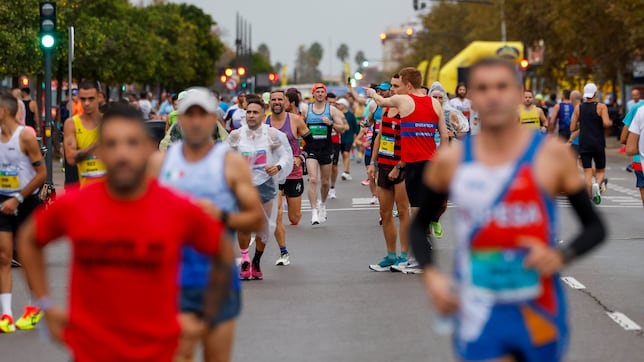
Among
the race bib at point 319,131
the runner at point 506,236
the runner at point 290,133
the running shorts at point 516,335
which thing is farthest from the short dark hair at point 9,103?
the race bib at point 319,131

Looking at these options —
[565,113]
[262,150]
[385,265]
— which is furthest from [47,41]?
[565,113]

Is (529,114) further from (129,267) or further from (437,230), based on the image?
(129,267)

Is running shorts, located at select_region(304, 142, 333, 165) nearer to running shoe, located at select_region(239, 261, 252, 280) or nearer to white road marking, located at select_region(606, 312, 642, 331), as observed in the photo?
running shoe, located at select_region(239, 261, 252, 280)

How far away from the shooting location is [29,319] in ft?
33.7

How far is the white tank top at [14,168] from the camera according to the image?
10.1 meters

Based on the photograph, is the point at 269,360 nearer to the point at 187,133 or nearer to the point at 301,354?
the point at 301,354

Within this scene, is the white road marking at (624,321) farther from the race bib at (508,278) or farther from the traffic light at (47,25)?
the traffic light at (47,25)

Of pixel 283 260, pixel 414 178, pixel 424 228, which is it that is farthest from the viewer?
pixel 283 260

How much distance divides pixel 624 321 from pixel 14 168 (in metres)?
4.79

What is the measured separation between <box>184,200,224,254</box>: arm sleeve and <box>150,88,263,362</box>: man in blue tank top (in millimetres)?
945

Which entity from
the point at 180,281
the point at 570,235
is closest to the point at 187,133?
the point at 180,281

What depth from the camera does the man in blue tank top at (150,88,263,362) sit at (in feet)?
19.6

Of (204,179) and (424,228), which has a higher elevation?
(204,179)

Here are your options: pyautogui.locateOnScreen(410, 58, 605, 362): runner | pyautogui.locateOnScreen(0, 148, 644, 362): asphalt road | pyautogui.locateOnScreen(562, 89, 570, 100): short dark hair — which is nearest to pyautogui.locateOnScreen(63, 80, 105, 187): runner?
A: pyautogui.locateOnScreen(0, 148, 644, 362): asphalt road
